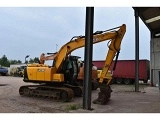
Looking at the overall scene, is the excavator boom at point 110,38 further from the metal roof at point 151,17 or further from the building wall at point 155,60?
the building wall at point 155,60

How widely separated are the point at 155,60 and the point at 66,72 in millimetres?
15795

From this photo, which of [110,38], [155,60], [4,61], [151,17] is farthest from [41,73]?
[4,61]

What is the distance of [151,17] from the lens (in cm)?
2295

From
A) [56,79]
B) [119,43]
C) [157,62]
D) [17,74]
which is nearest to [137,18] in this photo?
[157,62]

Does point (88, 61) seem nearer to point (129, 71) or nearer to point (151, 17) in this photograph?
point (151, 17)

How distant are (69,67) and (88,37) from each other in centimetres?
373

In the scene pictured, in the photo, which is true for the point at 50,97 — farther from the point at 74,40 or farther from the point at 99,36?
the point at 99,36

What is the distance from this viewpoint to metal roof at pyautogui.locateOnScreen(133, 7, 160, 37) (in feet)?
67.6

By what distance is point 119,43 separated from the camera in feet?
41.0

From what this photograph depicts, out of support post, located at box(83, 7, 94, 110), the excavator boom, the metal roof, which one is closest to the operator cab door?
the excavator boom

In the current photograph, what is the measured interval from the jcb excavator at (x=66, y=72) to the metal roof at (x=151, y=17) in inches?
336

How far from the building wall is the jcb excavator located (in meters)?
14.4

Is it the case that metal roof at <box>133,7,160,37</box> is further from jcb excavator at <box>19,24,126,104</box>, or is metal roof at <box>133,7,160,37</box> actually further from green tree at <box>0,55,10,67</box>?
green tree at <box>0,55,10,67</box>

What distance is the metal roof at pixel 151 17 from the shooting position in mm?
20594
